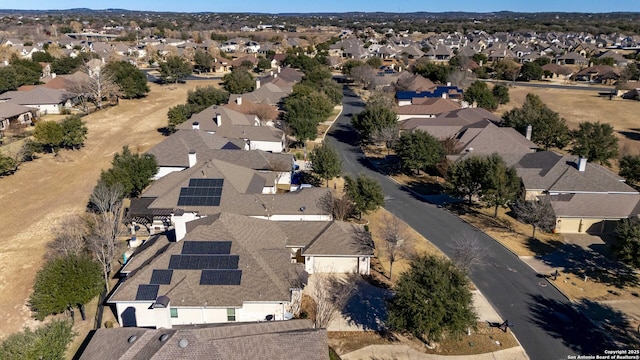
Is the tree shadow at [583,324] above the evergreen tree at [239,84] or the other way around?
the other way around

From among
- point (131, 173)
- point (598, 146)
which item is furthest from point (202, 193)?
point (598, 146)

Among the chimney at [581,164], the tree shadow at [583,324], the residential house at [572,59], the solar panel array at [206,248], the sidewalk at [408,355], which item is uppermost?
the residential house at [572,59]

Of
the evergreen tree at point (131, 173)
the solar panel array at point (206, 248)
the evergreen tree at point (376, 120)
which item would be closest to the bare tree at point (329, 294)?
the solar panel array at point (206, 248)

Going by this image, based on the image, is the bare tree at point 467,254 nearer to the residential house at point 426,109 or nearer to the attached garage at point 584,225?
the attached garage at point 584,225

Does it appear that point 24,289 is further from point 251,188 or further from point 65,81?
point 65,81

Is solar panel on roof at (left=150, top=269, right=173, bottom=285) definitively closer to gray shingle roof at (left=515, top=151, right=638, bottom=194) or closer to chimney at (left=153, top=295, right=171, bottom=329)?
chimney at (left=153, top=295, right=171, bottom=329)

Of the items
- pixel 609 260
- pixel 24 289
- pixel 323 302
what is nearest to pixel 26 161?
pixel 24 289

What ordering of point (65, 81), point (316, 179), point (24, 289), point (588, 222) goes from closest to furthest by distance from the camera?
point (24, 289), point (588, 222), point (316, 179), point (65, 81)
